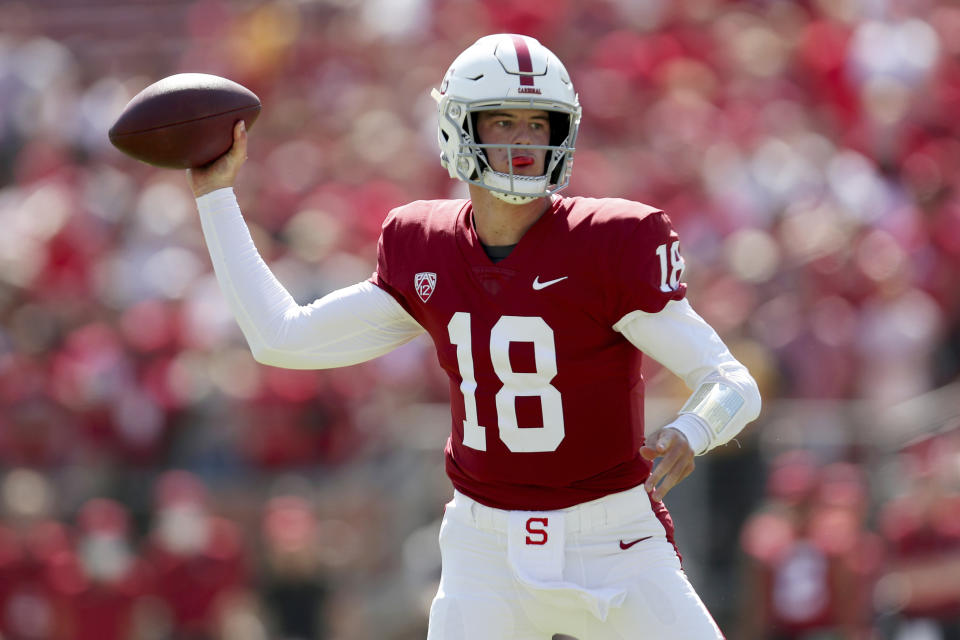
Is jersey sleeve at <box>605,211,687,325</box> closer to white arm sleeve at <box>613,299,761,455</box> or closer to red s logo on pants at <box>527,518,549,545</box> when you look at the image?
white arm sleeve at <box>613,299,761,455</box>

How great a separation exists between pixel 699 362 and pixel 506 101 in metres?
0.71

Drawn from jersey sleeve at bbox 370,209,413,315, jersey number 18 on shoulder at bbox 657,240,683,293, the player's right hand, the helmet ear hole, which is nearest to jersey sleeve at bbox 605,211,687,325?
jersey number 18 on shoulder at bbox 657,240,683,293

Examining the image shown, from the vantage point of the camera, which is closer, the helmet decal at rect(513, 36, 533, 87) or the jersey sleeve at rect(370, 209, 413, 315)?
the helmet decal at rect(513, 36, 533, 87)

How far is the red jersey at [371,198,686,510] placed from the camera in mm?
3111

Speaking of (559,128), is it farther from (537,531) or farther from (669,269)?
(537,531)

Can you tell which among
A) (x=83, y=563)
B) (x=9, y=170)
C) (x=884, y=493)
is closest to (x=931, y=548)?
(x=884, y=493)

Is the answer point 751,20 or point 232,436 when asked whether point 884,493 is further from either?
point 751,20

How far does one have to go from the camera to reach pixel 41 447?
7.71 m

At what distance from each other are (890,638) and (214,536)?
3.08m

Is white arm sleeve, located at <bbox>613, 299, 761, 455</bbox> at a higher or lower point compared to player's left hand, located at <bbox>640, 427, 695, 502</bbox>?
higher

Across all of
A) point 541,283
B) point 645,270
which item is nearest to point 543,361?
point 541,283

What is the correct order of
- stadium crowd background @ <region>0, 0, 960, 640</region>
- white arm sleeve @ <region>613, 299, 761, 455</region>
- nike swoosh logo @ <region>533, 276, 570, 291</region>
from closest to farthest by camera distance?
white arm sleeve @ <region>613, 299, 761, 455</region>, nike swoosh logo @ <region>533, 276, 570, 291</region>, stadium crowd background @ <region>0, 0, 960, 640</region>

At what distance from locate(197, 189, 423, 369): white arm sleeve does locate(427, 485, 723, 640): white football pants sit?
490mm

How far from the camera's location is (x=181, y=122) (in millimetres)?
3322
